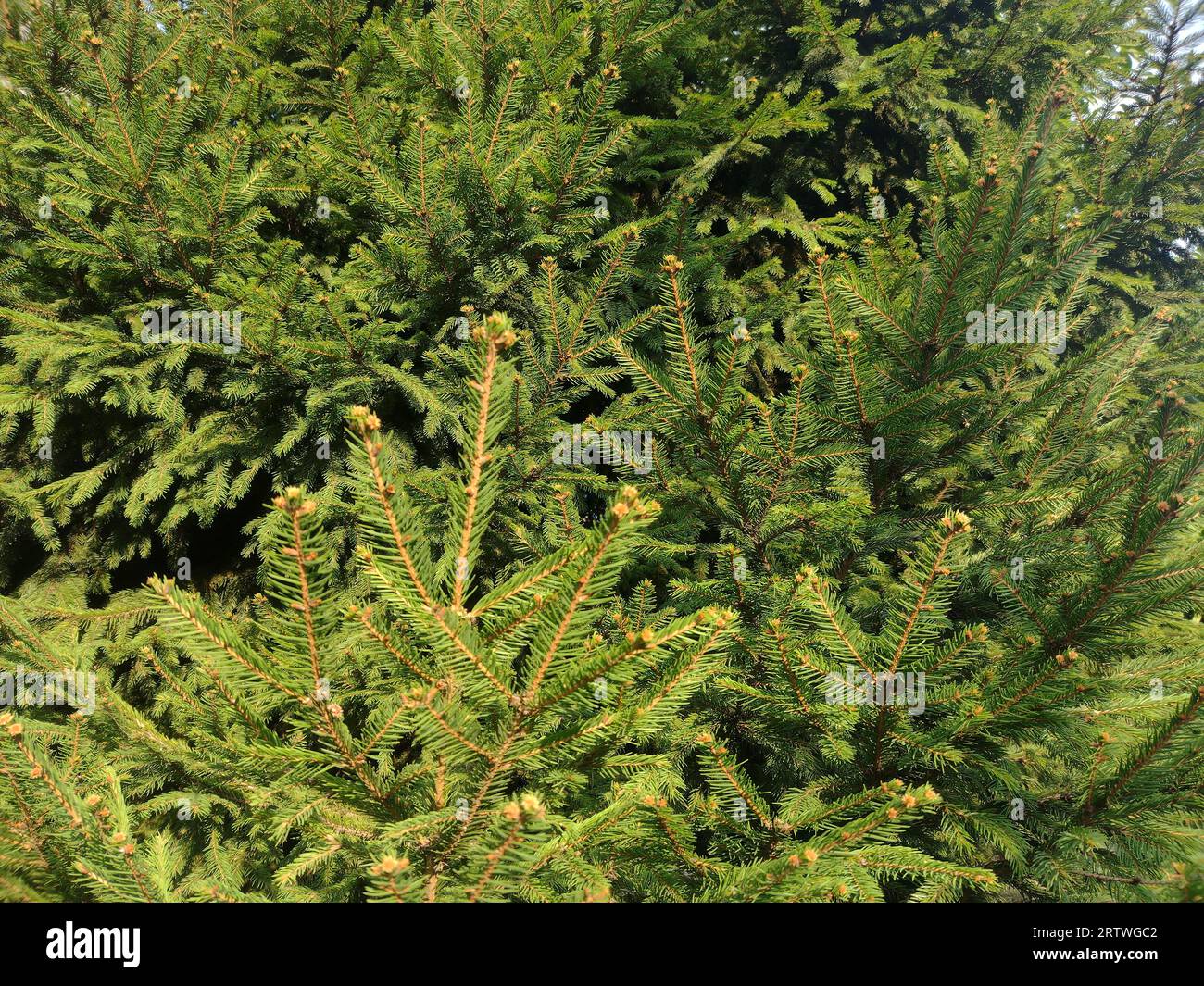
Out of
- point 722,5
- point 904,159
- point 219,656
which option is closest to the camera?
point 219,656

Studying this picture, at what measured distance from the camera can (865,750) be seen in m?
1.71

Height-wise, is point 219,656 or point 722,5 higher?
point 722,5

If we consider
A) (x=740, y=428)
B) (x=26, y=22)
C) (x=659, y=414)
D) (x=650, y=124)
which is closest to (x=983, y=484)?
(x=740, y=428)

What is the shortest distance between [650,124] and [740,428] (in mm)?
2301

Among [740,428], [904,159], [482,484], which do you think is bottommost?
[482,484]

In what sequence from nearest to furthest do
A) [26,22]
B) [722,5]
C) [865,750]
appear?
[865,750]
[26,22]
[722,5]

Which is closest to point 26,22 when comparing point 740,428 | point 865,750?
point 740,428

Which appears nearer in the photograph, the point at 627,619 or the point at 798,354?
the point at 627,619

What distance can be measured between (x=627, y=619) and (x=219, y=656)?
1.48 m

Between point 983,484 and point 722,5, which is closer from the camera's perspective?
point 983,484
